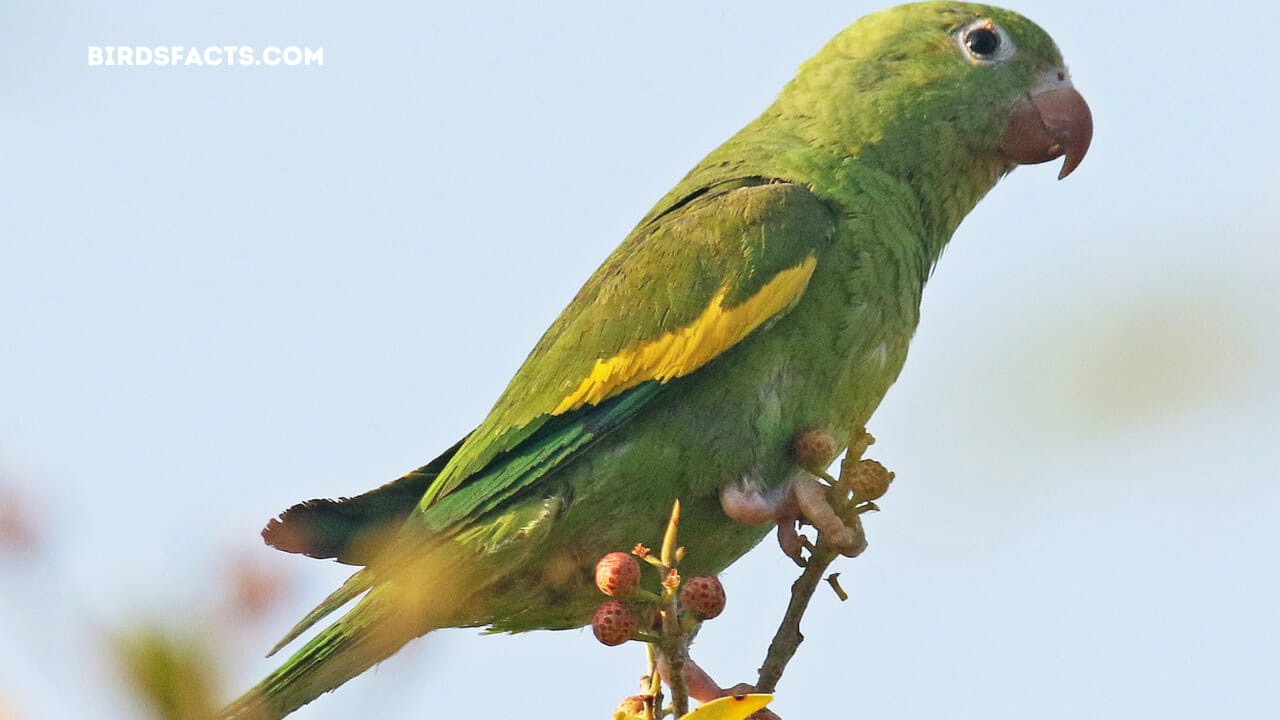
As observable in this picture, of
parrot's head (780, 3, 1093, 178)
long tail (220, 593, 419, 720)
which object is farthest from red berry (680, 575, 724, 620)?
parrot's head (780, 3, 1093, 178)

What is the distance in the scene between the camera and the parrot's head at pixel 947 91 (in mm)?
4930

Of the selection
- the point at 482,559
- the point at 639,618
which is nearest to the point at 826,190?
the point at 482,559

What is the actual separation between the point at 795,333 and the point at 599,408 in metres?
0.64

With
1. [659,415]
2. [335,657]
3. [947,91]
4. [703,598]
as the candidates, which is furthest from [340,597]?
[947,91]

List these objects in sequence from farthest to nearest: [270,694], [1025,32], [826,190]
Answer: [1025,32] → [826,190] → [270,694]

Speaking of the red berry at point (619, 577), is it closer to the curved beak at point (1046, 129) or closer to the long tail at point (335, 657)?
the long tail at point (335, 657)

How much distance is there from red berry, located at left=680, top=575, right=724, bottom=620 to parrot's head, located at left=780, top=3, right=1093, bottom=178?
95.4 inches

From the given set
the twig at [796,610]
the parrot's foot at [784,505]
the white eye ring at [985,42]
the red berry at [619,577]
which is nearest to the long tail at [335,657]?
the parrot's foot at [784,505]

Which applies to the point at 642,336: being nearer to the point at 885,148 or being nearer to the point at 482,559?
the point at 482,559

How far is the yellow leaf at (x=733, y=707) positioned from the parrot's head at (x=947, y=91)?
9.05ft

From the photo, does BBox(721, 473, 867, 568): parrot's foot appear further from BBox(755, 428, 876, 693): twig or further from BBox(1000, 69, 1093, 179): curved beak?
BBox(1000, 69, 1093, 179): curved beak

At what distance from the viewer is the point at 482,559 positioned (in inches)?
160

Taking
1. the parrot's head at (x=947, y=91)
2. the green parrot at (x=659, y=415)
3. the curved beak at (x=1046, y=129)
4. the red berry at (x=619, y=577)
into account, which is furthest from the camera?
the curved beak at (x=1046, y=129)

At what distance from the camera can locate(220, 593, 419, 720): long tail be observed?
393 centimetres
